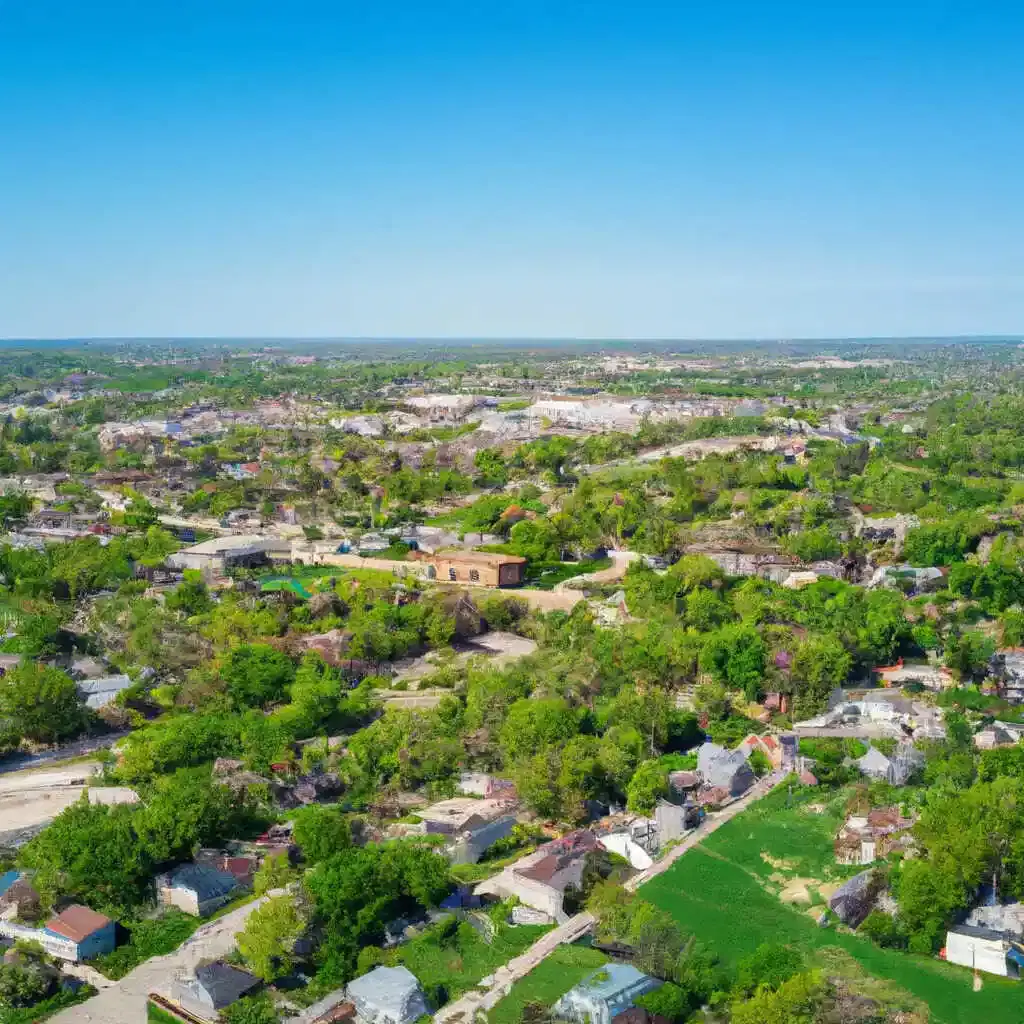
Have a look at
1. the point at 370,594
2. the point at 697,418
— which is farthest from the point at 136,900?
the point at 697,418

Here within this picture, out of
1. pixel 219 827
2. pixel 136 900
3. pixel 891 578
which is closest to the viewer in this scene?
pixel 136 900

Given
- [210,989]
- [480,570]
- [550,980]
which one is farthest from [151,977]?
[480,570]

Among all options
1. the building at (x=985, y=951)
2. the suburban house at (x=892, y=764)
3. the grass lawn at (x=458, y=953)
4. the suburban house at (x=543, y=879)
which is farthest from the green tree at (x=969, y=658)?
the grass lawn at (x=458, y=953)

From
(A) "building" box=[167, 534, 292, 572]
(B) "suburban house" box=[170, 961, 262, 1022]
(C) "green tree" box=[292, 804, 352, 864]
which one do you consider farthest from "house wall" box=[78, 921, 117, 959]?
(A) "building" box=[167, 534, 292, 572]

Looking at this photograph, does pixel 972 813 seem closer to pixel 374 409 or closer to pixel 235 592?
pixel 235 592

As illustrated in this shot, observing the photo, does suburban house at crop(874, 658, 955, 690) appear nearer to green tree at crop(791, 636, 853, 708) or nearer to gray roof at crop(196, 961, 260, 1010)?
green tree at crop(791, 636, 853, 708)

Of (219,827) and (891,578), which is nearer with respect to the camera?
(219,827)

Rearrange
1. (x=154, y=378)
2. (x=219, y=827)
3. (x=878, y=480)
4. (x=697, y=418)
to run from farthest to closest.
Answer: (x=154, y=378)
(x=697, y=418)
(x=878, y=480)
(x=219, y=827)
